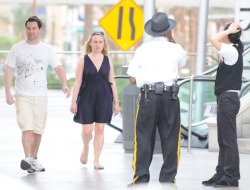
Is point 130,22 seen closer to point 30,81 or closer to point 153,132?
point 30,81

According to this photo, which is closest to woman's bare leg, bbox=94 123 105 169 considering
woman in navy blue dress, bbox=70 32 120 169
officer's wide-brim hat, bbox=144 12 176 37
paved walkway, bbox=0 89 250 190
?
woman in navy blue dress, bbox=70 32 120 169

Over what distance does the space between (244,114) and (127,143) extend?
202 centimetres

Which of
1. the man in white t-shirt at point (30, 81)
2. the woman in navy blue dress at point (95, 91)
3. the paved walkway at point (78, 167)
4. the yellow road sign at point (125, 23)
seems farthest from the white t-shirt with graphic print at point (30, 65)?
the yellow road sign at point (125, 23)

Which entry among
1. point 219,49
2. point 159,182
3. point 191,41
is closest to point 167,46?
point 219,49

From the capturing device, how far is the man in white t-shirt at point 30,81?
1473 centimetres

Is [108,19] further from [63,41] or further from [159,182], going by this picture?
[63,41]

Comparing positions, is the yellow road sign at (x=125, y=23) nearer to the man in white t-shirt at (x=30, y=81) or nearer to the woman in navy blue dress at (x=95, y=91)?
the woman in navy blue dress at (x=95, y=91)

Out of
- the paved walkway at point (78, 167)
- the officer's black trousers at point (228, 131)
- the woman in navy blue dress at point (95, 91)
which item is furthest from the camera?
the woman in navy blue dress at point (95, 91)

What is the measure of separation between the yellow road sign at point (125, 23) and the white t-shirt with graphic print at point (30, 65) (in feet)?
26.1

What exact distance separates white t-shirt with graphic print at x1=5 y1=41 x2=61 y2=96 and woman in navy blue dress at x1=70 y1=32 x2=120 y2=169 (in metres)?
0.73

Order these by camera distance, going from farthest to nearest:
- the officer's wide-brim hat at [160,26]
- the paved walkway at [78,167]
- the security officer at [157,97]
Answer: the paved walkway at [78,167], the officer's wide-brim hat at [160,26], the security officer at [157,97]

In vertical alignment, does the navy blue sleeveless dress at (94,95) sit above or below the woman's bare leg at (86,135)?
above

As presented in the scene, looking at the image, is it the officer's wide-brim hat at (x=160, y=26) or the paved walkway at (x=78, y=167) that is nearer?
the officer's wide-brim hat at (x=160, y=26)

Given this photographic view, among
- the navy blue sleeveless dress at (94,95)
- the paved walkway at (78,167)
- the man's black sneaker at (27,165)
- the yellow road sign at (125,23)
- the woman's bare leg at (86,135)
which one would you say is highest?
the yellow road sign at (125,23)
